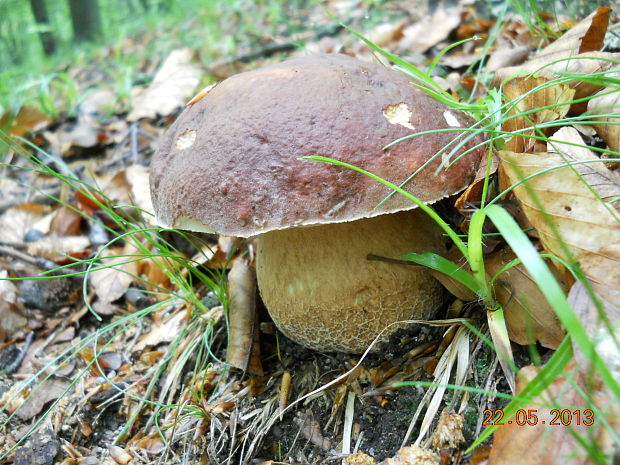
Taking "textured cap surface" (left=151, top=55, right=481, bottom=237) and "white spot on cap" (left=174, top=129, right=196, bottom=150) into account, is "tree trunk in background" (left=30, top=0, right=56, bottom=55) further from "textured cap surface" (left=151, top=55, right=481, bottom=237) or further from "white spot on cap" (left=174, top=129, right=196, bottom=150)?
"textured cap surface" (left=151, top=55, right=481, bottom=237)

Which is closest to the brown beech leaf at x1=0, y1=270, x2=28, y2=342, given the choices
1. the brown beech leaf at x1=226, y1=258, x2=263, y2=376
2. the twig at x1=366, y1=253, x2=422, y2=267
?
the brown beech leaf at x1=226, y1=258, x2=263, y2=376

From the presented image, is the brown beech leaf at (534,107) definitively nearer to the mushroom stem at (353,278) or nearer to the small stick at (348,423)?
the mushroom stem at (353,278)

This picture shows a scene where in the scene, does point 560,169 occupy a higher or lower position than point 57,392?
higher

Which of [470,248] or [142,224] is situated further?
[142,224]

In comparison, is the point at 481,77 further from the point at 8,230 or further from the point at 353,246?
the point at 8,230

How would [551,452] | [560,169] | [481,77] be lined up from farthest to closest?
[481,77]
[560,169]
[551,452]

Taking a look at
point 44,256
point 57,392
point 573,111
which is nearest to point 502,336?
point 573,111
